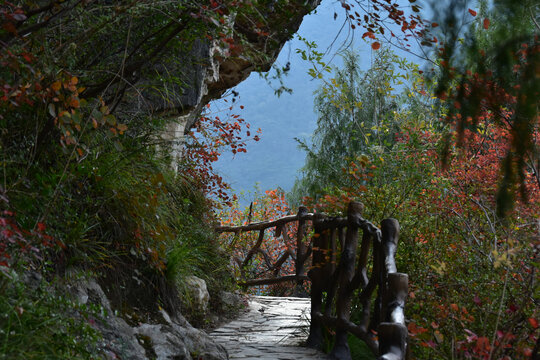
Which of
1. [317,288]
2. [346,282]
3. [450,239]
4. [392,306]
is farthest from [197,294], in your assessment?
[392,306]

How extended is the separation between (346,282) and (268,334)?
1.67m

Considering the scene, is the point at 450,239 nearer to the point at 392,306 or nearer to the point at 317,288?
the point at 317,288

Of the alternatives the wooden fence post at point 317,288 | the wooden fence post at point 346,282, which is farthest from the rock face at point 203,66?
the wooden fence post at point 317,288

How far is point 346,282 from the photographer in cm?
439

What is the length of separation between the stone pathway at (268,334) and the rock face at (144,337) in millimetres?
554

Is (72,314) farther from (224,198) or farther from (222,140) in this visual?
(222,140)

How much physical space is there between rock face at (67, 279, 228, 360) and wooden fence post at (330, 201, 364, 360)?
3.04 ft

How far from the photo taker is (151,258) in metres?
3.95

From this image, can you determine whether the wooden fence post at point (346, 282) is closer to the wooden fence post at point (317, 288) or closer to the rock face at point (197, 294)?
the wooden fence post at point (317, 288)

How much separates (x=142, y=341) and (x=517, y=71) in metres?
2.59

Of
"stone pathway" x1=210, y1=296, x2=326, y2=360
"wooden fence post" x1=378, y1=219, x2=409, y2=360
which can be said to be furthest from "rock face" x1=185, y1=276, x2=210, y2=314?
"wooden fence post" x1=378, y1=219, x2=409, y2=360

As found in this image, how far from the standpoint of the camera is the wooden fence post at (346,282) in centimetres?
423

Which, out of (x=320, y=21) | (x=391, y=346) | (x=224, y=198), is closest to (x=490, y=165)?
(x=224, y=198)

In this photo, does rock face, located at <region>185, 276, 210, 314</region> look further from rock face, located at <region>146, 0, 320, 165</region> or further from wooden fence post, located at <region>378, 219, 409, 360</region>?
wooden fence post, located at <region>378, 219, 409, 360</region>
